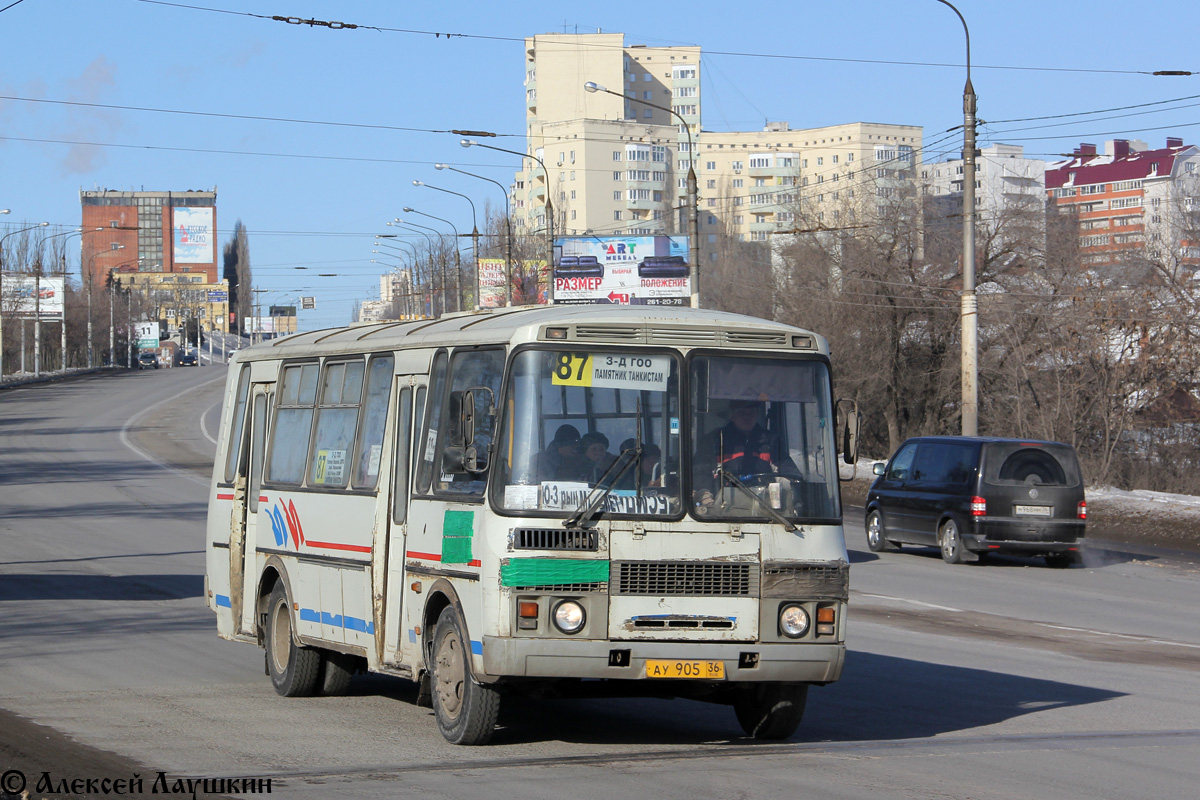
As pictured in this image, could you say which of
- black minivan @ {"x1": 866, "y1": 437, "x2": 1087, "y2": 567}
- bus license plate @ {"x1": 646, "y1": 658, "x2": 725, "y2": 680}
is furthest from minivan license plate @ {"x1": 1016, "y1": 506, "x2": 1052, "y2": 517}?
bus license plate @ {"x1": 646, "y1": 658, "x2": 725, "y2": 680}

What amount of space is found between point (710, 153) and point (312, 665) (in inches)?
6335

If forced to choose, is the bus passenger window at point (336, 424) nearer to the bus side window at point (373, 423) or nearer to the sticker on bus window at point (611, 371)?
the bus side window at point (373, 423)

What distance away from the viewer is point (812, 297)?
47.0 meters

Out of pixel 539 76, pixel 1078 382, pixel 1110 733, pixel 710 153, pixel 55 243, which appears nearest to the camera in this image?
pixel 1110 733

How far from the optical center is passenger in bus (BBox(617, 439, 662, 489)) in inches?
311

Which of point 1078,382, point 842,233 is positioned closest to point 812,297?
point 842,233

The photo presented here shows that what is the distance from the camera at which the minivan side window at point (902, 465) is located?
2298 centimetres

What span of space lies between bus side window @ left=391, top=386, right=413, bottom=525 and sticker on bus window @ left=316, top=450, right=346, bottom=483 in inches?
30.0

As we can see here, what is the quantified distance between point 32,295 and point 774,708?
89.0 meters

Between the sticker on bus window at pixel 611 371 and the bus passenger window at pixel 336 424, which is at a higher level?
the sticker on bus window at pixel 611 371

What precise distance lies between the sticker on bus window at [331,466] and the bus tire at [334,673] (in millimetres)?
1254

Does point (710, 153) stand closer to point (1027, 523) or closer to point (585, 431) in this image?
point (1027, 523)

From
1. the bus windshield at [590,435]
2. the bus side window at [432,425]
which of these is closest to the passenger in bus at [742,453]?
the bus windshield at [590,435]

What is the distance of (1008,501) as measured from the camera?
68.3ft
